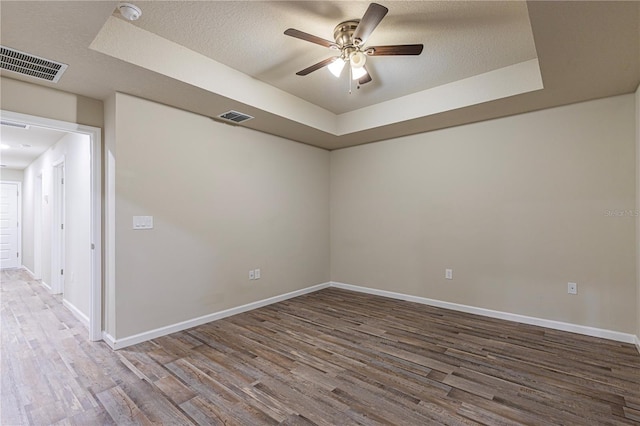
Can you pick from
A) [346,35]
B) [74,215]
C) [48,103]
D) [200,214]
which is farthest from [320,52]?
[74,215]

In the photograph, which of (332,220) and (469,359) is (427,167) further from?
(469,359)

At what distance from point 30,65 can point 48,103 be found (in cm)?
49

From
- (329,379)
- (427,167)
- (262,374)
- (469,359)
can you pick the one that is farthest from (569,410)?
(427,167)

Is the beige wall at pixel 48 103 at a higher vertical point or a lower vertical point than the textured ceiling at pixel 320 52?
lower

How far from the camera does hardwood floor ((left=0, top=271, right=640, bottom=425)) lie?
1960 mm

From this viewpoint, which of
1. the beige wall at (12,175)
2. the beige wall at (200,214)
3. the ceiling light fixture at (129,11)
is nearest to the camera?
the ceiling light fixture at (129,11)

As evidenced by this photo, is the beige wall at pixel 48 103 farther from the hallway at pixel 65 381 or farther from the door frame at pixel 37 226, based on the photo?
the door frame at pixel 37 226

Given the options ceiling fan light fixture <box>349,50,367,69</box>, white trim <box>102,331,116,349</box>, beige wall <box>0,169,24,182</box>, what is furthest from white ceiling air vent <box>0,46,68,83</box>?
beige wall <box>0,169,24,182</box>

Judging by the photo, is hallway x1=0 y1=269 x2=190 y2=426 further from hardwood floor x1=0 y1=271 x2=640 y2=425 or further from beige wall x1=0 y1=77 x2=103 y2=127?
beige wall x1=0 y1=77 x2=103 y2=127

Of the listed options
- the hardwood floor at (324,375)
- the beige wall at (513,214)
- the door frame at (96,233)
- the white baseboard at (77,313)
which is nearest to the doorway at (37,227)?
the white baseboard at (77,313)

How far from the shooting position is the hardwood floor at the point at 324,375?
6.43ft

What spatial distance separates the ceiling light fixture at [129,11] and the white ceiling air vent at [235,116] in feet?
4.55

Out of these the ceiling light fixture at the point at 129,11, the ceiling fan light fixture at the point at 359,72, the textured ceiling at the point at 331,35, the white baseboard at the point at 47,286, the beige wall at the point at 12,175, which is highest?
the textured ceiling at the point at 331,35

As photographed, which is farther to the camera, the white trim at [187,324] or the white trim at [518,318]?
the white trim at [518,318]
